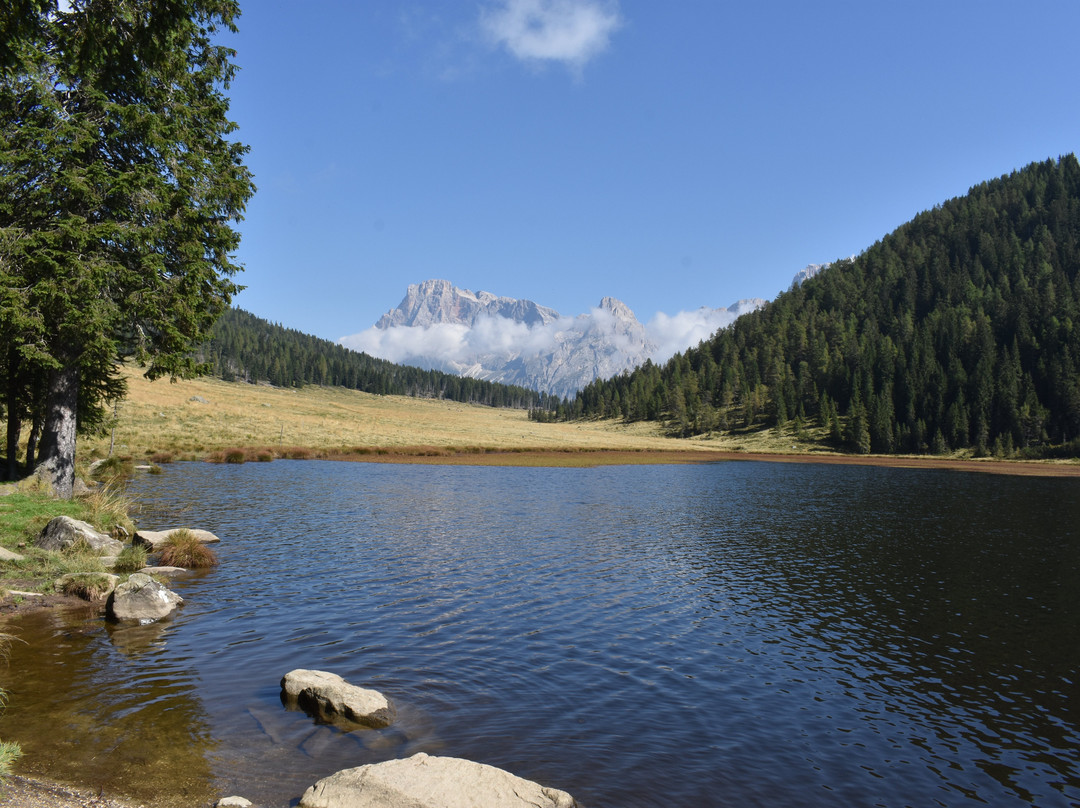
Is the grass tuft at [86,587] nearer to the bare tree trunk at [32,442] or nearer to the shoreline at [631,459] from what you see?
the bare tree trunk at [32,442]

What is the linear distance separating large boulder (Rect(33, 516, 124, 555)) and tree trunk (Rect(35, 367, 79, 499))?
6725 mm

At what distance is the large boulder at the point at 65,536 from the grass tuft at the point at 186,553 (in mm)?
1718

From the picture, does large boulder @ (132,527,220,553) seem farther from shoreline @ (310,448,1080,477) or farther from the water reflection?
shoreline @ (310,448,1080,477)

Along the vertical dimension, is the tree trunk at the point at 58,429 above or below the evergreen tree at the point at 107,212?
below

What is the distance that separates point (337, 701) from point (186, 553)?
1355 cm

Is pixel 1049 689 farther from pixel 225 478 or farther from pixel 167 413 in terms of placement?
pixel 167 413

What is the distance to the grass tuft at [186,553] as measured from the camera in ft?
68.2

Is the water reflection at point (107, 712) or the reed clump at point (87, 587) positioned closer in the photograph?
the water reflection at point (107, 712)

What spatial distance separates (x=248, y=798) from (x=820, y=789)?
26.4 ft

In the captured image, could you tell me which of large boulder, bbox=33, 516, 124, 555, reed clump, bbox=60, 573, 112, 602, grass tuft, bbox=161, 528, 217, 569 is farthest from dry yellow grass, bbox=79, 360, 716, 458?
reed clump, bbox=60, 573, 112, 602

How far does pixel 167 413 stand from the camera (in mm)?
81875

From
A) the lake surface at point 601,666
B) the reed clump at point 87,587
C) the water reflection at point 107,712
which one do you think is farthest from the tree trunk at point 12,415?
the water reflection at point 107,712

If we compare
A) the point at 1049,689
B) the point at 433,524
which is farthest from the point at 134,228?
the point at 1049,689

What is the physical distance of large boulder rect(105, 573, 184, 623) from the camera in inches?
591
